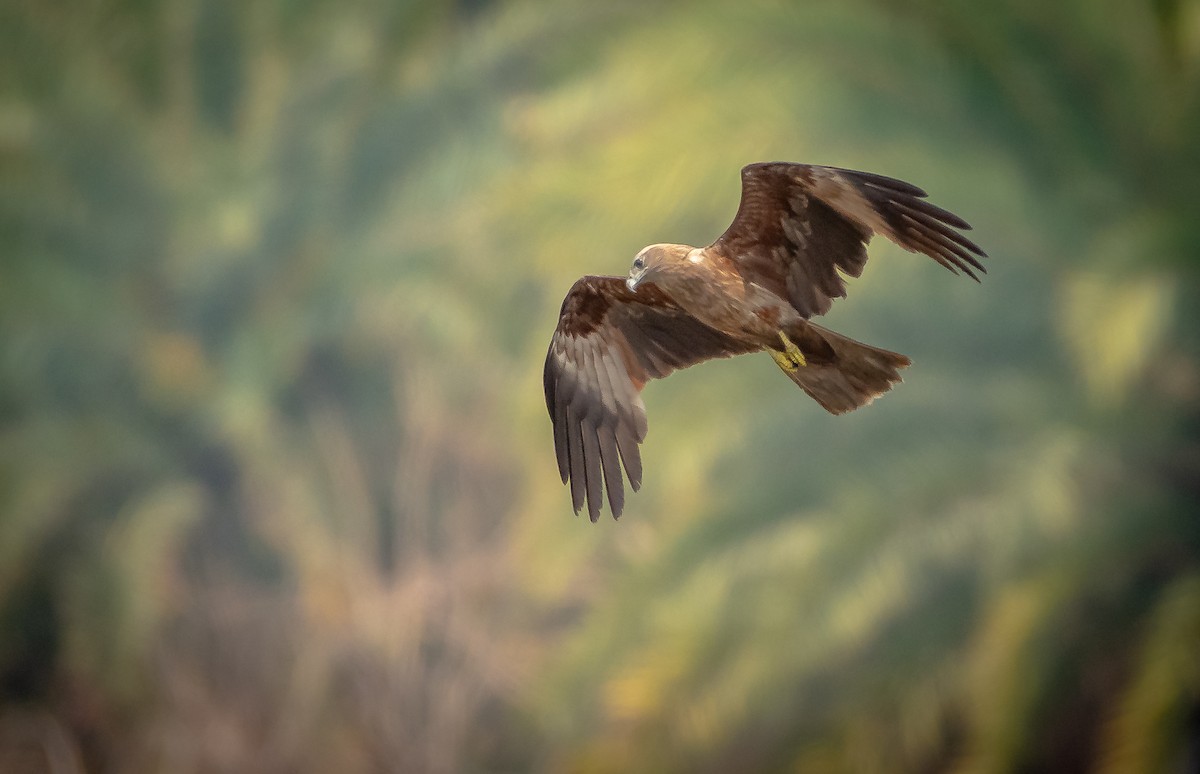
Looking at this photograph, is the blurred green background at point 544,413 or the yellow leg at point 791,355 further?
the blurred green background at point 544,413

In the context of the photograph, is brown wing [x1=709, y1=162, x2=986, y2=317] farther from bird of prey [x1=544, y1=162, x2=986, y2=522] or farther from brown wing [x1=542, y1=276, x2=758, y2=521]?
brown wing [x1=542, y1=276, x2=758, y2=521]

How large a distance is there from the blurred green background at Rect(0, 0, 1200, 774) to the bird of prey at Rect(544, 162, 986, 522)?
13.7ft

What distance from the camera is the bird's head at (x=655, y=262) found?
4.70 m

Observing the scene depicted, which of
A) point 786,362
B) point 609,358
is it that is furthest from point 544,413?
point 786,362

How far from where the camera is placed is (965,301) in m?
10.3

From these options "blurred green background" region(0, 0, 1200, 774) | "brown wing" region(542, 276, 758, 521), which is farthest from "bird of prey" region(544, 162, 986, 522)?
"blurred green background" region(0, 0, 1200, 774)

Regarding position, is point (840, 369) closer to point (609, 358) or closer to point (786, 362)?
point (786, 362)

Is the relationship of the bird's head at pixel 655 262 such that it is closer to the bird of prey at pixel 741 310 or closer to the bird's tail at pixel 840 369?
the bird of prey at pixel 741 310

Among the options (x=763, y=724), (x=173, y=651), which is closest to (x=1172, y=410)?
(x=763, y=724)

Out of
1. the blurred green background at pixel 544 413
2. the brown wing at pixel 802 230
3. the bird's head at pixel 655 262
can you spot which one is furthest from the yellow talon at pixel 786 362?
the blurred green background at pixel 544 413

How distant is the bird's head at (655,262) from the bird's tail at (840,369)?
39cm

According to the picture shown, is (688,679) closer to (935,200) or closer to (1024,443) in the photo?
(1024,443)

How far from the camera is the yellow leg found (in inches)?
187

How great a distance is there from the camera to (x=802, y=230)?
4.83 metres
